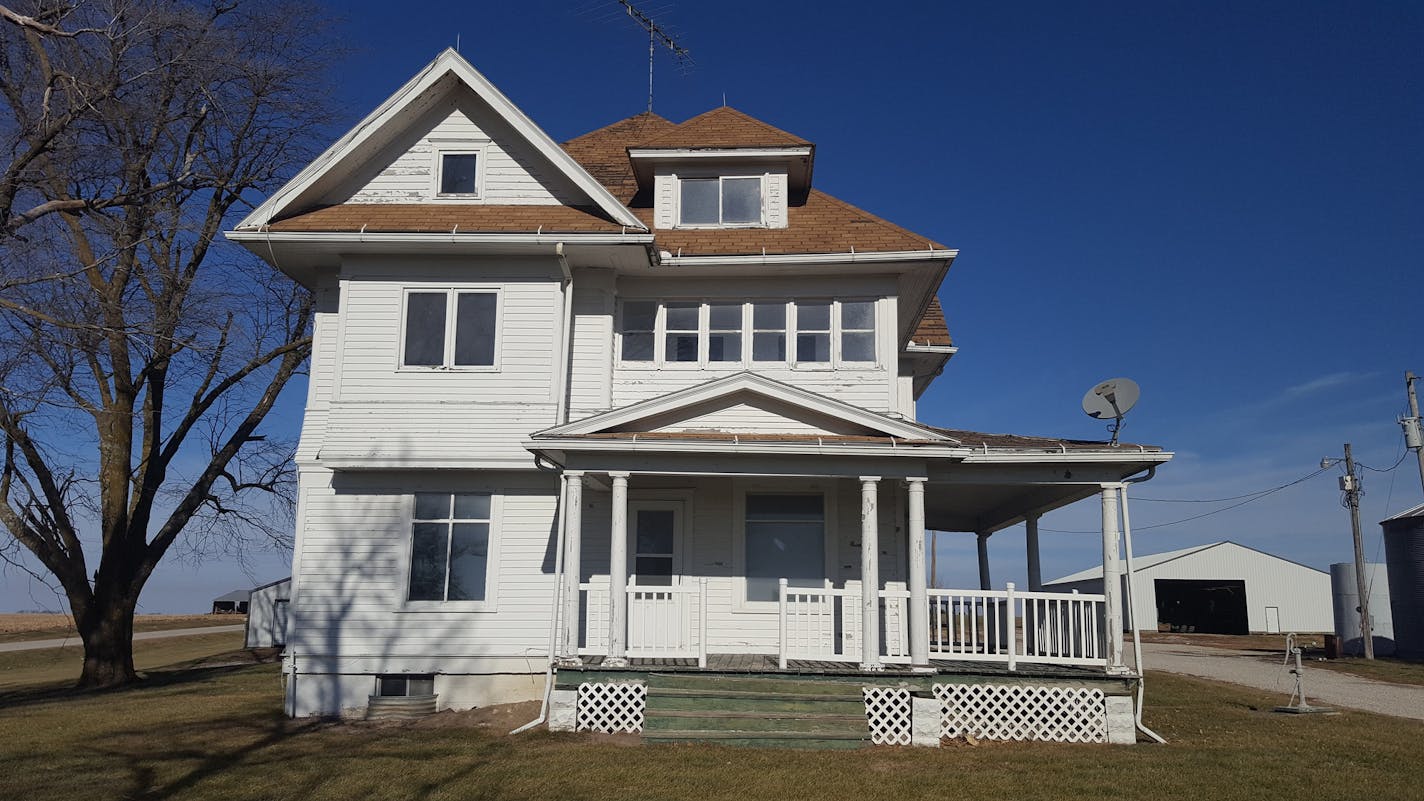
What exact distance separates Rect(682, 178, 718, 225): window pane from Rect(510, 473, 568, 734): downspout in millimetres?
5009

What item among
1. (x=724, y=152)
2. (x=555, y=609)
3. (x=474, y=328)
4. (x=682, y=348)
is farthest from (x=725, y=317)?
(x=555, y=609)

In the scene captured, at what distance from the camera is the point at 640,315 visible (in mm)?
15719

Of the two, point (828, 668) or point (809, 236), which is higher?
point (809, 236)

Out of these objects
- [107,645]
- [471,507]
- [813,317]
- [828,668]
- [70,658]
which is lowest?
[70,658]

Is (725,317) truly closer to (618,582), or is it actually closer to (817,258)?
(817,258)

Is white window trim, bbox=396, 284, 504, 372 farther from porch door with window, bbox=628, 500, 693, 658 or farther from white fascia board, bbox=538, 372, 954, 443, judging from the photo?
porch door with window, bbox=628, 500, 693, 658

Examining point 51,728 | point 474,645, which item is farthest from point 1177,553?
point 51,728

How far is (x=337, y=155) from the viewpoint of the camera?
583 inches

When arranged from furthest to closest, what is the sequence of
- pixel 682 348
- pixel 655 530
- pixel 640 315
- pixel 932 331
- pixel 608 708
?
1. pixel 932 331
2. pixel 640 315
3. pixel 682 348
4. pixel 655 530
5. pixel 608 708

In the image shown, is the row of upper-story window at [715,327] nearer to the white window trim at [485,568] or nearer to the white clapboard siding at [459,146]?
the white clapboard siding at [459,146]

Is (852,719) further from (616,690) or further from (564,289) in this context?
(564,289)

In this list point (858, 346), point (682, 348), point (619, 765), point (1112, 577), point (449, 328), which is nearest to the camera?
point (619, 765)

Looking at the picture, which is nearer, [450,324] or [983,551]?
[450,324]

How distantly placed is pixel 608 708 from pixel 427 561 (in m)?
3.66
